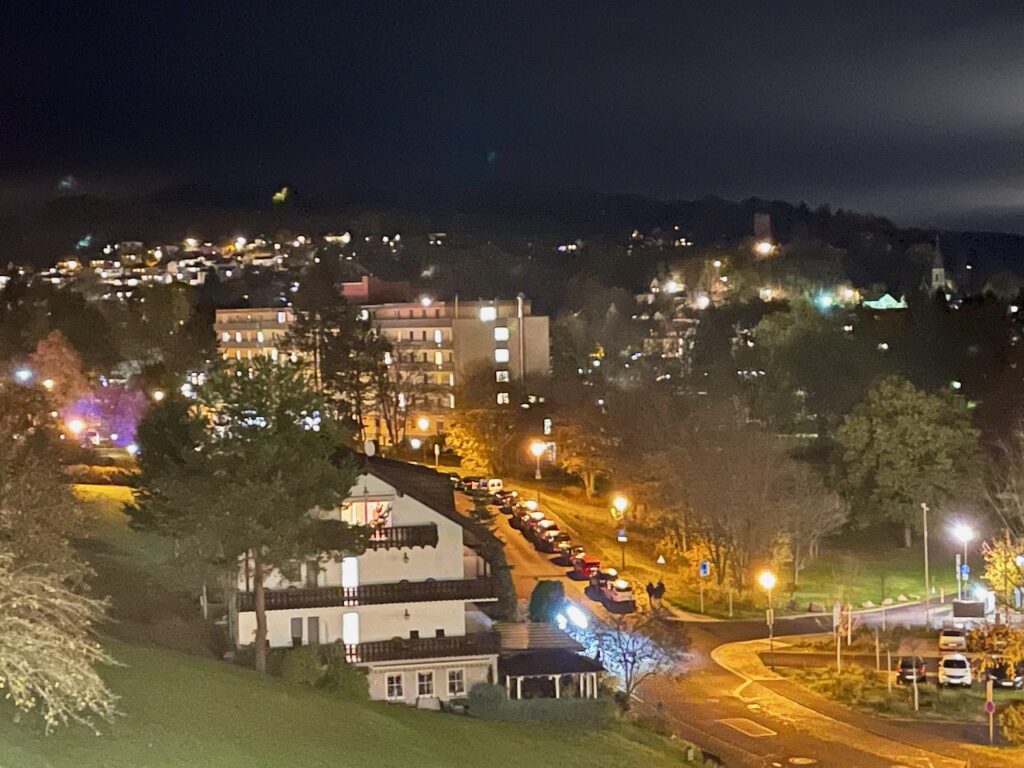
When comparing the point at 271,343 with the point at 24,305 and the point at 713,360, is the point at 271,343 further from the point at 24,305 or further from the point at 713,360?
the point at 713,360

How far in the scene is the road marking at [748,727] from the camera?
904 inches

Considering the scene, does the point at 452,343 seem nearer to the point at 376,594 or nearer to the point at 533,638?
the point at 533,638

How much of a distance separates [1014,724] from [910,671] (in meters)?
4.96

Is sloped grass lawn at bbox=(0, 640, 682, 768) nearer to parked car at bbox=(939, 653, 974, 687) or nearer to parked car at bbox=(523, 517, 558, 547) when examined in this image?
parked car at bbox=(939, 653, 974, 687)

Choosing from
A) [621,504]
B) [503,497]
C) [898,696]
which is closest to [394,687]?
[898,696]

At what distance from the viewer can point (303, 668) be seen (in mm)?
20797

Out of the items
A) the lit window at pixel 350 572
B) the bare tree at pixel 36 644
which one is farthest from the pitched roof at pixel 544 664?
the bare tree at pixel 36 644

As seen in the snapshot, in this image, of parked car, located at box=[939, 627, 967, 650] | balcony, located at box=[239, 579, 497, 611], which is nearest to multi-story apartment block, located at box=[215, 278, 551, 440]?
parked car, located at box=[939, 627, 967, 650]

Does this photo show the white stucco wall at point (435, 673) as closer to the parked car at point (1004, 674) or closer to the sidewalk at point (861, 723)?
the sidewalk at point (861, 723)

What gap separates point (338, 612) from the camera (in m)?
24.0

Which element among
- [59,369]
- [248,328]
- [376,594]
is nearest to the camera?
[376,594]

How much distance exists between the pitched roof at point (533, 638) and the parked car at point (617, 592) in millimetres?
4712

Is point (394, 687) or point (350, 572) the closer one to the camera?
point (394, 687)

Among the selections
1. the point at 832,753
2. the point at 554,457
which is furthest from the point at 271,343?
the point at 832,753
